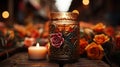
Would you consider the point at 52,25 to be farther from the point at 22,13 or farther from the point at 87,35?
the point at 22,13

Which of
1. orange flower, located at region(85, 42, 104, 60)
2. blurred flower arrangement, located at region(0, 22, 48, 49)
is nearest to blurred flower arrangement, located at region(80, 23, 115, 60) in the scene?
orange flower, located at region(85, 42, 104, 60)

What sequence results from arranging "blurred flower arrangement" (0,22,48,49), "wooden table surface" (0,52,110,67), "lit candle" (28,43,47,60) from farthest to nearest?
"blurred flower arrangement" (0,22,48,49), "lit candle" (28,43,47,60), "wooden table surface" (0,52,110,67)

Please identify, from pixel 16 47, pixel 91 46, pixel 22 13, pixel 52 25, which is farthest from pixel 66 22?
pixel 22 13

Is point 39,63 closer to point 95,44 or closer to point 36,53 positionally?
point 36,53

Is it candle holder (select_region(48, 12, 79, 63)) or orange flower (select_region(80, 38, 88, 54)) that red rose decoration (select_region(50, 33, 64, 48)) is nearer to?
candle holder (select_region(48, 12, 79, 63))

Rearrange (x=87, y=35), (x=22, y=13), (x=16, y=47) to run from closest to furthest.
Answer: (x=87, y=35)
(x=16, y=47)
(x=22, y=13)

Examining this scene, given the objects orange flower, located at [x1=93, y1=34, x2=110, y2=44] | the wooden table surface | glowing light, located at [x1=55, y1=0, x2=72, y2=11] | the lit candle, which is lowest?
the wooden table surface

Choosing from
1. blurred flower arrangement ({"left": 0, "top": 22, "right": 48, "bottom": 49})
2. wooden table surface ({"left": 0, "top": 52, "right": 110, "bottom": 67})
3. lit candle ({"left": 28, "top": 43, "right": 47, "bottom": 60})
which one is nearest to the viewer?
wooden table surface ({"left": 0, "top": 52, "right": 110, "bottom": 67})

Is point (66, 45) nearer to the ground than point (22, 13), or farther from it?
nearer to the ground
